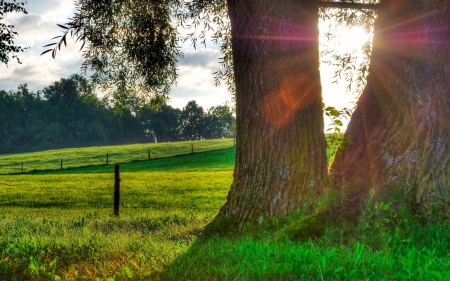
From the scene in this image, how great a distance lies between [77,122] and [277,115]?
11238cm

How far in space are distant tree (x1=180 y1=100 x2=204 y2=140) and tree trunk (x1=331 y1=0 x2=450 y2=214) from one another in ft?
369

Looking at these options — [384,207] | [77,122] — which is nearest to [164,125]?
[77,122]

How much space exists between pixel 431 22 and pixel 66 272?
6.88m

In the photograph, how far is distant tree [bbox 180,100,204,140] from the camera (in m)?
122

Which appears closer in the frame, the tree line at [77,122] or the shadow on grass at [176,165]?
the shadow on grass at [176,165]

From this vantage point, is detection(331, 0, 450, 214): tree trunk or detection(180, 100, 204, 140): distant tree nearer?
detection(331, 0, 450, 214): tree trunk

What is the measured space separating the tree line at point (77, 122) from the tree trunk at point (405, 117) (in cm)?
10128

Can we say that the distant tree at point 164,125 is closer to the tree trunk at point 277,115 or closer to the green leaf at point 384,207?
the tree trunk at point 277,115

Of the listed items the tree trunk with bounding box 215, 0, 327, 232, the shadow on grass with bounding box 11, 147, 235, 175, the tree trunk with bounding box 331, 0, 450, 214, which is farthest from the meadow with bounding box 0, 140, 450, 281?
the shadow on grass with bounding box 11, 147, 235, 175

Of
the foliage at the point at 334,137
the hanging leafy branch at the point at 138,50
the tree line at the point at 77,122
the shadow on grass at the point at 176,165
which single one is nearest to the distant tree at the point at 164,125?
the tree line at the point at 77,122

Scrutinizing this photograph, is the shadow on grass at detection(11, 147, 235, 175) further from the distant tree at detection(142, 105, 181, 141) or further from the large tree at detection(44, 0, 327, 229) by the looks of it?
the distant tree at detection(142, 105, 181, 141)

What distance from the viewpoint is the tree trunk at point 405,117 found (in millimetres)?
7359

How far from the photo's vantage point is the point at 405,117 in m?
7.80

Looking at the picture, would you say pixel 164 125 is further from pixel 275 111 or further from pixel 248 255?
pixel 248 255
